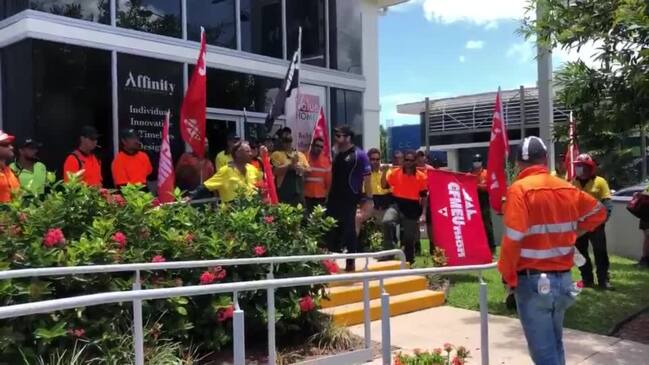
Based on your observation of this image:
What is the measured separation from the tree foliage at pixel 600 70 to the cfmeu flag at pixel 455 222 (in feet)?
6.12

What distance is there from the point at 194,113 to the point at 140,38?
2.43 metres

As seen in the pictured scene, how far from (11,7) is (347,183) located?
17.6ft

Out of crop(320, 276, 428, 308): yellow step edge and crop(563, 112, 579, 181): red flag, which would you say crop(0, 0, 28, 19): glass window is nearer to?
crop(320, 276, 428, 308): yellow step edge

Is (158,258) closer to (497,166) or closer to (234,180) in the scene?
(234,180)

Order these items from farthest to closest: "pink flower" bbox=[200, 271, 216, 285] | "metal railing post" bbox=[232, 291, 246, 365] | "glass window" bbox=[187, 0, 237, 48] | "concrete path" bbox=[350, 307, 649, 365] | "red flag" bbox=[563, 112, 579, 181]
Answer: "glass window" bbox=[187, 0, 237, 48], "red flag" bbox=[563, 112, 579, 181], "concrete path" bbox=[350, 307, 649, 365], "pink flower" bbox=[200, 271, 216, 285], "metal railing post" bbox=[232, 291, 246, 365]

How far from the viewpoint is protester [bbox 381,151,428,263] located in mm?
9367

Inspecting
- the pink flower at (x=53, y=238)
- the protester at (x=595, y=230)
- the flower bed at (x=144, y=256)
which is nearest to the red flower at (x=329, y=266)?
the flower bed at (x=144, y=256)

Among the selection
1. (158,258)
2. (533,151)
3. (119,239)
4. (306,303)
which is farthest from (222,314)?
(533,151)

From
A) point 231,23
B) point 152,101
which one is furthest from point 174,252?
point 231,23

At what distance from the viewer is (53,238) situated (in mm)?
4688

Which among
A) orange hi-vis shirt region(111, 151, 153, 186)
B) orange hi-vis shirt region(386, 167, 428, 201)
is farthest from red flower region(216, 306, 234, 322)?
orange hi-vis shirt region(386, 167, 428, 201)

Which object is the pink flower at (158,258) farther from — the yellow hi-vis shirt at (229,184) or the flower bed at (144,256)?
the yellow hi-vis shirt at (229,184)

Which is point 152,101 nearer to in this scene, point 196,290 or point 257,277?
point 257,277

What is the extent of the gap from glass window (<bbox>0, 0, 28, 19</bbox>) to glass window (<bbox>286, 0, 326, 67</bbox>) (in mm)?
5014
